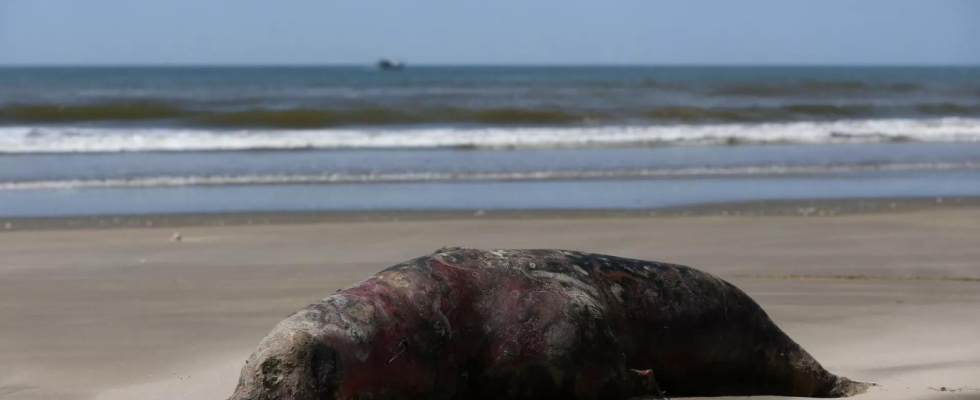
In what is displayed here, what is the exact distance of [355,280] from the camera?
621 centimetres

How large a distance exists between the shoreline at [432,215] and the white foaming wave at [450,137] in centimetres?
794

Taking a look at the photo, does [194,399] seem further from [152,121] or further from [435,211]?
[152,121]

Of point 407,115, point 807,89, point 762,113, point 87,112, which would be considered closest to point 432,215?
point 407,115

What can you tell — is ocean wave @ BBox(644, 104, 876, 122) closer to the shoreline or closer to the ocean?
the ocean

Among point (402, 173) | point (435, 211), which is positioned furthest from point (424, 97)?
point (435, 211)

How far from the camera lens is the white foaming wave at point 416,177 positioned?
1216 cm

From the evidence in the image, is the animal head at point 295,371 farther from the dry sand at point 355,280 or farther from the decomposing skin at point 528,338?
the dry sand at point 355,280

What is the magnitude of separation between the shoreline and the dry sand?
11.5 inches

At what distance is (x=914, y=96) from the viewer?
35000 mm

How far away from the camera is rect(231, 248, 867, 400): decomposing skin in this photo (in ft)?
8.70

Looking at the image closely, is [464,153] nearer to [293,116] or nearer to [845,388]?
[293,116]

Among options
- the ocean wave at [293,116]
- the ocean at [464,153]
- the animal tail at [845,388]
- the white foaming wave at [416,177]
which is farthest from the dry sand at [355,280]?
the ocean wave at [293,116]

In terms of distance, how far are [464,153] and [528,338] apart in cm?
1353

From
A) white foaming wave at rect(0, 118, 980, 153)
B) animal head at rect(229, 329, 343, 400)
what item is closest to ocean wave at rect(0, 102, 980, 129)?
white foaming wave at rect(0, 118, 980, 153)
